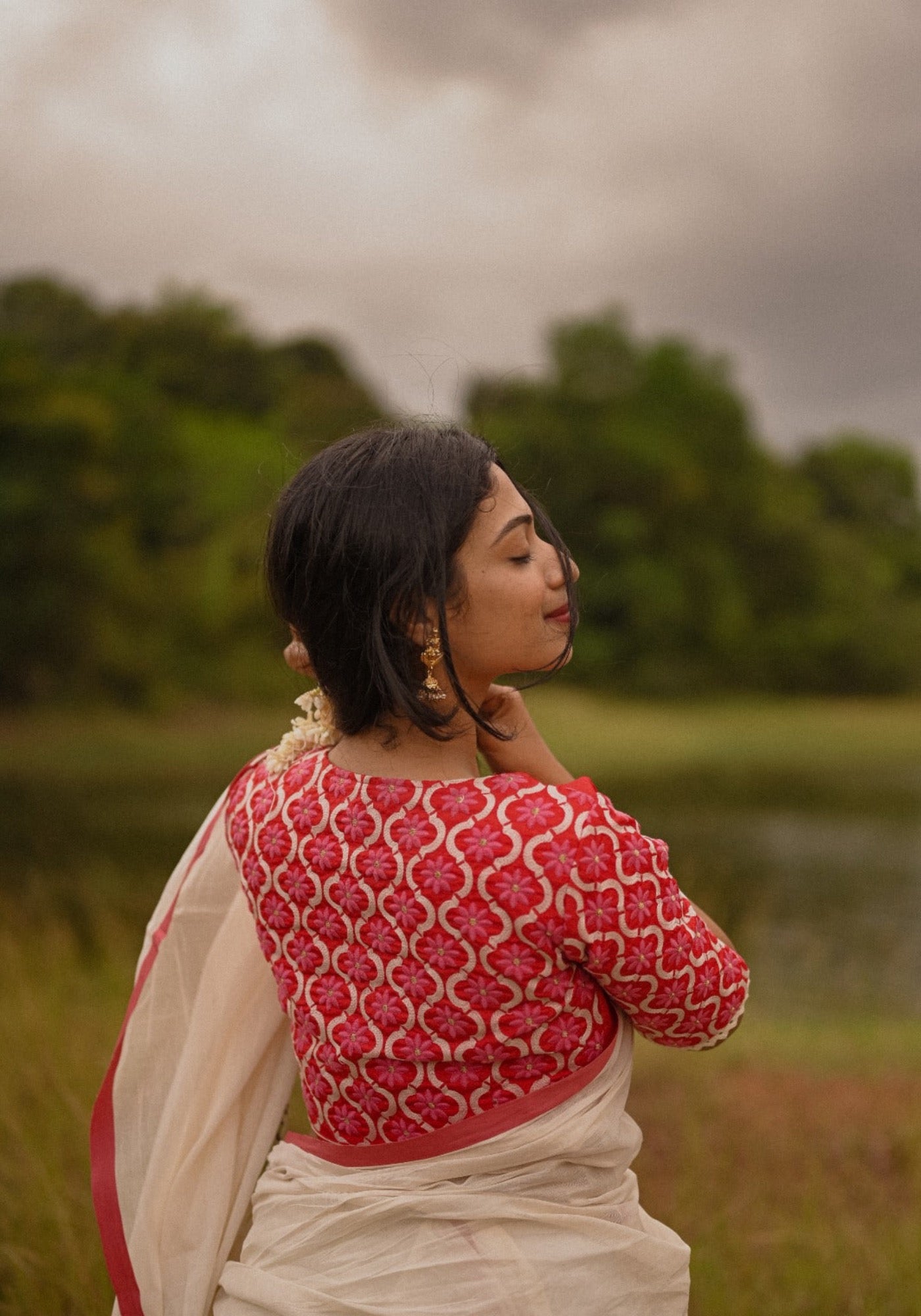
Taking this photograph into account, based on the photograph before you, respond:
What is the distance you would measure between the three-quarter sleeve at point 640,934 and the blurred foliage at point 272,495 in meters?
5.88

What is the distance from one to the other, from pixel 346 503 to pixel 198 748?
31.3 ft

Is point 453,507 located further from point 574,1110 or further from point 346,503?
point 574,1110

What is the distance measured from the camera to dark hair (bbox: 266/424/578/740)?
3.37 ft

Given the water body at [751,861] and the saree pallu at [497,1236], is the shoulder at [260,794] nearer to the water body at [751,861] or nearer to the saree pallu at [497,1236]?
the saree pallu at [497,1236]

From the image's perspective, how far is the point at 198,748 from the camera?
405 inches

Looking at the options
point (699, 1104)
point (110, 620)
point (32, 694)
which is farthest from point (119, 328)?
point (699, 1104)

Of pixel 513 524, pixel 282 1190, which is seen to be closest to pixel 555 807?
pixel 513 524

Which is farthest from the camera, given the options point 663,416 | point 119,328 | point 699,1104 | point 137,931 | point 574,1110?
point 663,416

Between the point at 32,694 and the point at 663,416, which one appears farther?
the point at 663,416

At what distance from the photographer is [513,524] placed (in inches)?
41.8

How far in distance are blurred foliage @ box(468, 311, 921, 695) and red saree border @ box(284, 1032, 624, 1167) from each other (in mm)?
10376

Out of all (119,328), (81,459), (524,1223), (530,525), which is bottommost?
(524,1223)

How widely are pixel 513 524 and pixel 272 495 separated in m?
5.29

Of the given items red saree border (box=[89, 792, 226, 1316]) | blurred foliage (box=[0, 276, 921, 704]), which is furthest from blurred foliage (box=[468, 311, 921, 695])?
red saree border (box=[89, 792, 226, 1316])
